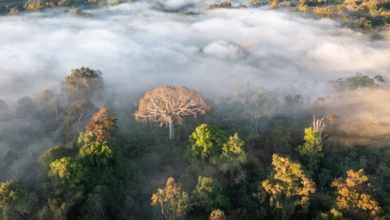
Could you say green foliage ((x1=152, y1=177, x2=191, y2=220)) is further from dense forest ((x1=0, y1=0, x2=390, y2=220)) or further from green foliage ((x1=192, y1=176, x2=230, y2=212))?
green foliage ((x1=192, y1=176, x2=230, y2=212))

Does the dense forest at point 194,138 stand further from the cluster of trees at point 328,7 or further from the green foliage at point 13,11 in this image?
the green foliage at point 13,11

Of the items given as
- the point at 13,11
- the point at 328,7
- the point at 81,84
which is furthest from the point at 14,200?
the point at 328,7

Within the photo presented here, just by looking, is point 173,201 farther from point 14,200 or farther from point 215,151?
point 14,200

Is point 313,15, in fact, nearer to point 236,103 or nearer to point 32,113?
point 236,103

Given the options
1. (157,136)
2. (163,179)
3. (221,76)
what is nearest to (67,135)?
(157,136)

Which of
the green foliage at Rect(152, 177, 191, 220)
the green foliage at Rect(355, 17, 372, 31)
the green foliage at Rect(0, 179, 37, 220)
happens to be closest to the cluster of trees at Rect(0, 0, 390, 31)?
the green foliage at Rect(355, 17, 372, 31)
